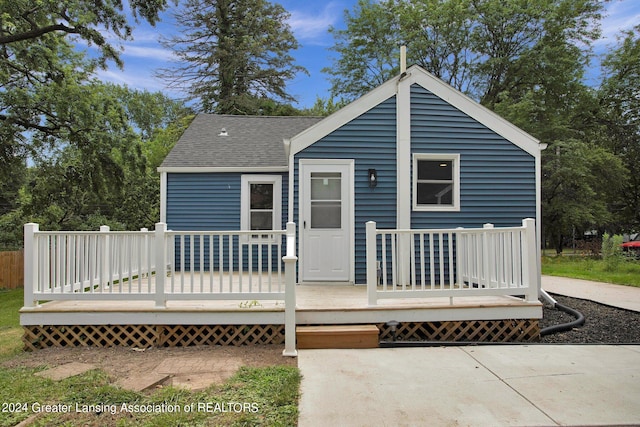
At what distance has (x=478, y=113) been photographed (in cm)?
650

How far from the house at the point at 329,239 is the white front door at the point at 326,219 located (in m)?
0.02

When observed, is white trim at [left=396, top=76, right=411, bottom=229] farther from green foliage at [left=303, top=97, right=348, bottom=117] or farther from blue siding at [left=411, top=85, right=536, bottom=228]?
green foliage at [left=303, top=97, right=348, bottom=117]

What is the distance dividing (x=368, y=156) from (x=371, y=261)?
253 centimetres

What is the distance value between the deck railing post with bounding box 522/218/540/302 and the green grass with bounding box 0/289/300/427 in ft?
9.59

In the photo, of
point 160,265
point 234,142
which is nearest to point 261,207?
point 234,142

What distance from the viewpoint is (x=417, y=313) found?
4426mm

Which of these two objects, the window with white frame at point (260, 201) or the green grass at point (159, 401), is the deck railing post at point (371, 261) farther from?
the window with white frame at point (260, 201)

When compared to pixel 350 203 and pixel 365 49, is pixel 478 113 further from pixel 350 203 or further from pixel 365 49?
pixel 365 49

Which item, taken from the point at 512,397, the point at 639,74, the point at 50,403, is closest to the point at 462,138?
the point at 512,397

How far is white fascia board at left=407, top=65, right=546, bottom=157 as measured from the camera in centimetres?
646

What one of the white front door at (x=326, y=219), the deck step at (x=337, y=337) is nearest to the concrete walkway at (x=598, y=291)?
the white front door at (x=326, y=219)

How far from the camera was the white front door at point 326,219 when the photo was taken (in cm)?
632

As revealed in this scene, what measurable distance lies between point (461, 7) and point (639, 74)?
30.3ft

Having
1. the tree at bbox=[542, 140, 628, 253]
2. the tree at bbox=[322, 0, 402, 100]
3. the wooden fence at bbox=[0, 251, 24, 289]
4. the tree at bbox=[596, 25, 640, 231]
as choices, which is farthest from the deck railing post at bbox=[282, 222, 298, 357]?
the tree at bbox=[596, 25, 640, 231]
